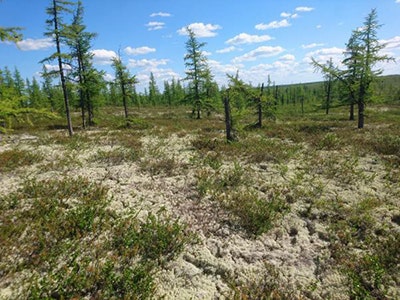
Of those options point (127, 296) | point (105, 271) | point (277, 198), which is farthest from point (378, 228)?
point (105, 271)

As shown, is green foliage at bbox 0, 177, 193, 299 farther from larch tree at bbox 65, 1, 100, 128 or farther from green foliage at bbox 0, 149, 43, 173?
larch tree at bbox 65, 1, 100, 128

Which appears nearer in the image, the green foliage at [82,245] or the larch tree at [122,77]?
the green foliage at [82,245]

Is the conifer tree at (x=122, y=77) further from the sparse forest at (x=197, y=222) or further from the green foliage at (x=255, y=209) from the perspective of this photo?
the green foliage at (x=255, y=209)

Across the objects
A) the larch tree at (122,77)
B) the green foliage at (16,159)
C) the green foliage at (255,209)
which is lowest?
the green foliage at (255,209)

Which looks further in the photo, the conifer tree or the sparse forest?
the conifer tree

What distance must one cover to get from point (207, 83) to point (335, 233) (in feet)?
99.3

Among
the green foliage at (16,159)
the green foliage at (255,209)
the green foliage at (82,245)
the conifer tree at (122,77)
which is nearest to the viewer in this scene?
the green foliage at (82,245)

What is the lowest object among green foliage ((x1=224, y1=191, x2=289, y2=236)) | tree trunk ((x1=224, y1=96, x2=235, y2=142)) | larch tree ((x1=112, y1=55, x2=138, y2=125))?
green foliage ((x1=224, y1=191, x2=289, y2=236))

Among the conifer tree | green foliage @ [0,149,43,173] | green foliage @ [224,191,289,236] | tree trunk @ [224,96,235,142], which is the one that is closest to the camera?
green foliage @ [224,191,289,236]

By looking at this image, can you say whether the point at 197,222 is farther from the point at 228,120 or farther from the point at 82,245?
the point at 228,120

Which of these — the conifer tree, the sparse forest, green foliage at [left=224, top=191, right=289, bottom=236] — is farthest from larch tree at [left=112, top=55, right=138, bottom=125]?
green foliage at [left=224, top=191, right=289, bottom=236]

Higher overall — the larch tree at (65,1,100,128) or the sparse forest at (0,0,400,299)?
the larch tree at (65,1,100,128)

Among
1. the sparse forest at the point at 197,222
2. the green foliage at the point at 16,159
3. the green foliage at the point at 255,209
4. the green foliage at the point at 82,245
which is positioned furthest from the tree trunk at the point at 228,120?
the green foliage at the point at 16,159

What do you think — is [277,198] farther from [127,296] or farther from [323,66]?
[323,66]
